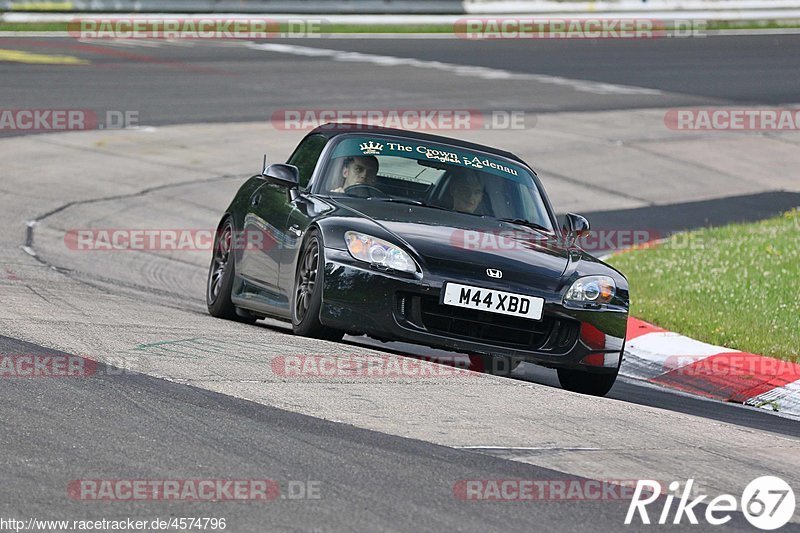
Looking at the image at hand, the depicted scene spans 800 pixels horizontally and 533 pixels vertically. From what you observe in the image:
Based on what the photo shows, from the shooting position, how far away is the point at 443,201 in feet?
29.6

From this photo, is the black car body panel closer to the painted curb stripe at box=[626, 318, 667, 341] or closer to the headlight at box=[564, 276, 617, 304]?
the headlight at box=[564, 276, 617, 304]

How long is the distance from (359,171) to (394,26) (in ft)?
89.4

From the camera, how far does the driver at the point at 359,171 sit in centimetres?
902

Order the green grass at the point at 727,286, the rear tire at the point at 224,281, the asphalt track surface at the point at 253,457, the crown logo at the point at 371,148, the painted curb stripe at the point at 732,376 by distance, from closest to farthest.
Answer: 1. the asphalt track surface at the point at 253,457
2. the painted curb stripe at the point at 732,376
3. the crown logo at the point at 371,148
4. the rear tire at the point at 224,281
5. the green grass at the point at 727,286

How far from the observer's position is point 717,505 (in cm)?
525

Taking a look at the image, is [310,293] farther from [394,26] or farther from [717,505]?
[394,26]

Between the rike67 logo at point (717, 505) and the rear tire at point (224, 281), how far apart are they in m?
4.89

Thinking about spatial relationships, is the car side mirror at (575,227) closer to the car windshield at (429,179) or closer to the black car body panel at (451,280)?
the car windshield at (429,179)

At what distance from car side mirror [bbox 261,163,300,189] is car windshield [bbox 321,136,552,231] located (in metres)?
0.20

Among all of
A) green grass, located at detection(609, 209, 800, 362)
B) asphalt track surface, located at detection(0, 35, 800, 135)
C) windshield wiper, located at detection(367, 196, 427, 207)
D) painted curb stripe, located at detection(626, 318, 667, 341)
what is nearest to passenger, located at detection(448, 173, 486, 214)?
windshield wiper, located at detection(367, 196, 427, 207)

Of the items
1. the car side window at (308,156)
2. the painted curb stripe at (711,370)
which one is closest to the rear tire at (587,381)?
the painted curb stripe at (711,370)

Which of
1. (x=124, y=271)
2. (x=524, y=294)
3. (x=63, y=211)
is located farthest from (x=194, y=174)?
(x=524, y=294)

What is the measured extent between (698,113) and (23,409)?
68.0 ft

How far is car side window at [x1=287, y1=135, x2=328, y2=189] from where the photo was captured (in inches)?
371
